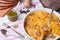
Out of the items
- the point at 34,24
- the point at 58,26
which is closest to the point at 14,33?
the point at 34,24

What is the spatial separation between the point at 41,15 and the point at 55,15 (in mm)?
71

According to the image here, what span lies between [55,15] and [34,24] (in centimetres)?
12

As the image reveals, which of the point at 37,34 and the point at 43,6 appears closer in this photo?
the point at 37,34

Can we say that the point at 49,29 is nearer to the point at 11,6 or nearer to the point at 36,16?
the point at 36,16

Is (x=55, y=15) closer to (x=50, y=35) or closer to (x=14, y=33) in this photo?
(x=50, y=35)

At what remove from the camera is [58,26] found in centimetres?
79

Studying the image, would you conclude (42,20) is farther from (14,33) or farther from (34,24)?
(14,33)

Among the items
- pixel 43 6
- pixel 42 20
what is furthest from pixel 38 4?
pixel 42 20

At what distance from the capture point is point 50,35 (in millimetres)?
782

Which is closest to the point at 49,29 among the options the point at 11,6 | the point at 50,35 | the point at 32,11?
the point at 50,35

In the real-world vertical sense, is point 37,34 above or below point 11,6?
below

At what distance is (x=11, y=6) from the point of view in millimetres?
884

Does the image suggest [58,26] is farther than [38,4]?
No

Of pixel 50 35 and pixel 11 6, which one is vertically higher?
pixel 11 6
